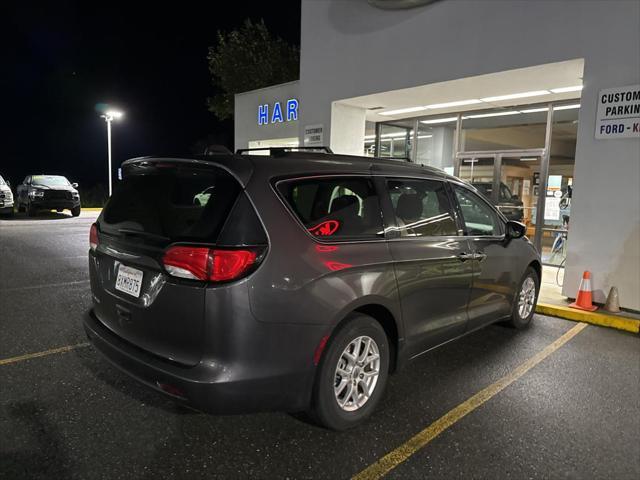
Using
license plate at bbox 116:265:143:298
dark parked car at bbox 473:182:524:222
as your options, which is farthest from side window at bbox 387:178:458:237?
dark parked car at bbox 473:182:524:222

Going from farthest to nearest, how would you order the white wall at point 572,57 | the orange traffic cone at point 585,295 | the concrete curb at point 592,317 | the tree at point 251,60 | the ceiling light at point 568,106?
the tree at point 251,60, the ceiling light at point 568,106, the orange traffic cone at point 585,295, the white wall at point 572,57, the concrete curb at point 592,317

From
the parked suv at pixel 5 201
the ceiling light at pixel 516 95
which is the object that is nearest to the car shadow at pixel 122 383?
the ceiling light at pixel 516 95

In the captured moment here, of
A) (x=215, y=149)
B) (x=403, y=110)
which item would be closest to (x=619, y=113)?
(x=403, y=110)

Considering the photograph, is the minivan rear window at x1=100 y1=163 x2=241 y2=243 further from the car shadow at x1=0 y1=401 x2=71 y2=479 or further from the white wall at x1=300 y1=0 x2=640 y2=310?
the white wall at x1=300 y1=0 x2=640 y2=310

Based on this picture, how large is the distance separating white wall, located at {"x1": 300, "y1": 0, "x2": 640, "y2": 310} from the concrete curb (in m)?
0.59

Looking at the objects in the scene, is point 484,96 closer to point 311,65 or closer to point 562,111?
point 562,111

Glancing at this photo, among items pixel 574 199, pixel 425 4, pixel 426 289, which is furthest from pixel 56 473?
pixel 425 4

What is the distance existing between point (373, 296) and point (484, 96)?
7.06 metres

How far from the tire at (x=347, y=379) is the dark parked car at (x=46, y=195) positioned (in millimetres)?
18555

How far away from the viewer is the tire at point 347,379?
2979 millimetres

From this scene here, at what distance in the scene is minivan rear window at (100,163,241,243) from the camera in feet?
8.85

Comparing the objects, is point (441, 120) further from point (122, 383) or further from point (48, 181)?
point (48, 181)

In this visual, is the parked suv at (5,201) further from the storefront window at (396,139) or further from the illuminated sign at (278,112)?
the storefront window at (396,139)

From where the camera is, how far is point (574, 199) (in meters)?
6.62
